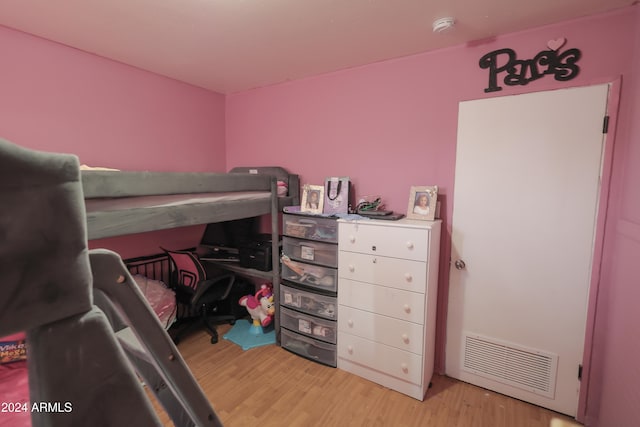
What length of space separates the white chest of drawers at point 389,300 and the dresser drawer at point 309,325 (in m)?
0.09

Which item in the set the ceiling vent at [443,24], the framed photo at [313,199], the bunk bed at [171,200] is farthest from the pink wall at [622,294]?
the bunk bed at [171,200]

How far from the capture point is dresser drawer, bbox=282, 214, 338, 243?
232 cm

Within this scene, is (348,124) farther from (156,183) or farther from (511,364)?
(511,364)

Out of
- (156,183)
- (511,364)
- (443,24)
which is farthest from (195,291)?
(443,24)

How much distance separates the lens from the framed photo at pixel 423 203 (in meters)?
2.14

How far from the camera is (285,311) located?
2592 mm

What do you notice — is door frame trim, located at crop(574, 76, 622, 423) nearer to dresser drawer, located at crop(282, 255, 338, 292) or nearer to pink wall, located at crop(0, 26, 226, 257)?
dresser drawer, located at crop(282, 255, 338, 292)

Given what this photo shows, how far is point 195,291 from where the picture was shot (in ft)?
8.42

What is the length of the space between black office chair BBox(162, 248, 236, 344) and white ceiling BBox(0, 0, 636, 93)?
1647 millimetres

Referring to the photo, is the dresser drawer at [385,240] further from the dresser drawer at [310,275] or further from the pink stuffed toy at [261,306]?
the pink stuffed toy at [261,306]

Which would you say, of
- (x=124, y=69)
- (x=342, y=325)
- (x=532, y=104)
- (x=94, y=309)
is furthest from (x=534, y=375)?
(x=124, y=69)

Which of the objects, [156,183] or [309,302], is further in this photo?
[309,302]

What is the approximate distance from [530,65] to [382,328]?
1968mm

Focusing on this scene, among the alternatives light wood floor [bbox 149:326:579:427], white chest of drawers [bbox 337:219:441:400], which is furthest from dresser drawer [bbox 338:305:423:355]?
light wood floor [bbox 149:326:579:427]
